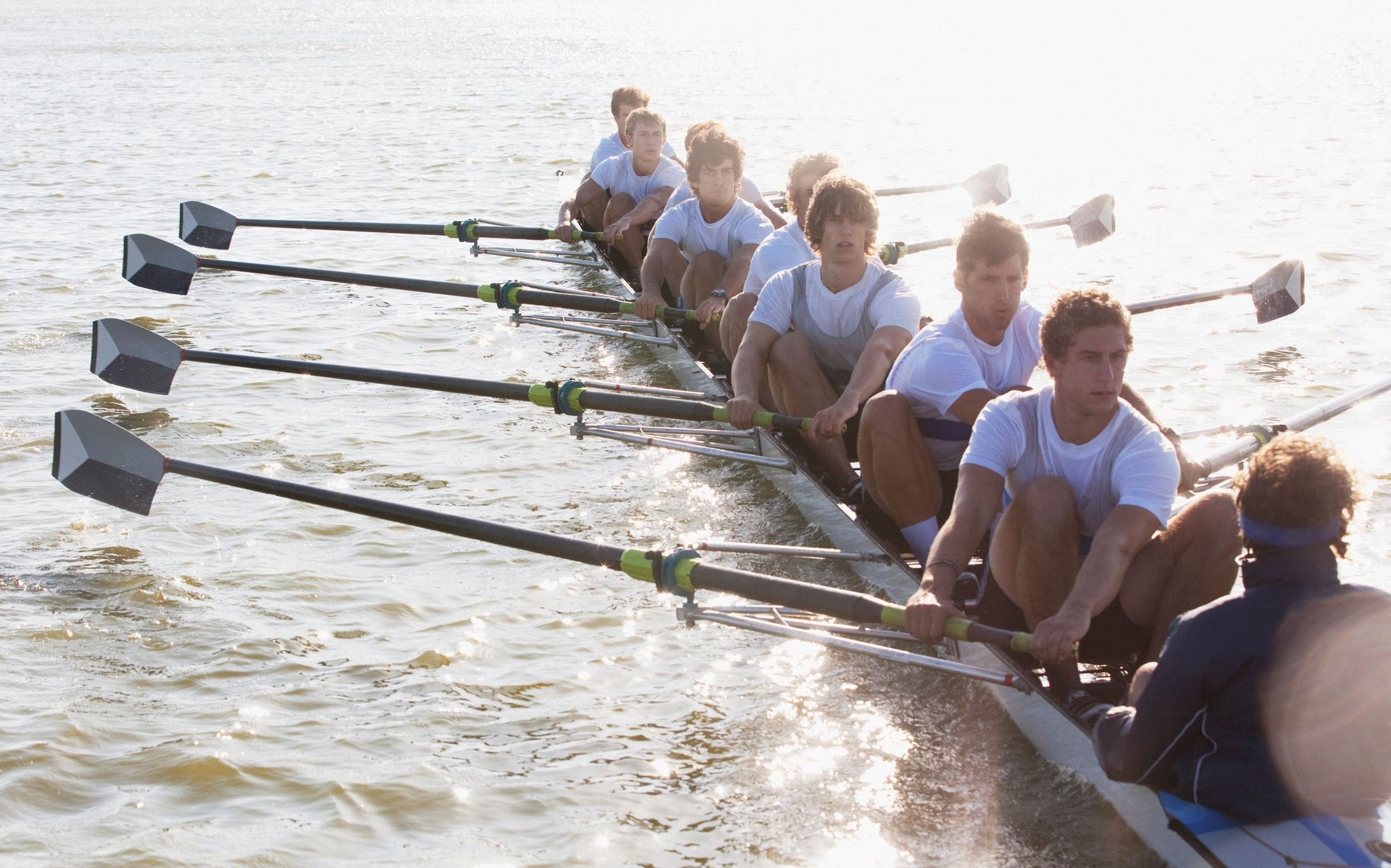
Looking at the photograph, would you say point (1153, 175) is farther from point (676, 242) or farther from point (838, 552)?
point (838, 552)

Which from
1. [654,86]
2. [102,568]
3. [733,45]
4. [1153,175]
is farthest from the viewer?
[733,45]

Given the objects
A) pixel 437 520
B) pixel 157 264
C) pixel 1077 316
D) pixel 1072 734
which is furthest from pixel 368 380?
pixel 157 264

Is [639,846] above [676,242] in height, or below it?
below

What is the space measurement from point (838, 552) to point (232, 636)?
245 centimetres

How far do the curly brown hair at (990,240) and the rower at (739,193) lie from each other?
3307mm

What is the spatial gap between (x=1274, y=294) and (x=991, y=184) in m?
4.24

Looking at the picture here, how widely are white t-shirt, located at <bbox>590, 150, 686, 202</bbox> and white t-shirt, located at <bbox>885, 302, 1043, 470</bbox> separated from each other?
5.86 meters

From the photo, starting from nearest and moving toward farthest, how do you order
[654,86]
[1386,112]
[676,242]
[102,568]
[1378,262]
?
[102,568]
[676,242]
[1378,262]
[1386,112]
[654,86]

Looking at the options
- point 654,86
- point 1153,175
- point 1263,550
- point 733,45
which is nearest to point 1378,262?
point 1153,175

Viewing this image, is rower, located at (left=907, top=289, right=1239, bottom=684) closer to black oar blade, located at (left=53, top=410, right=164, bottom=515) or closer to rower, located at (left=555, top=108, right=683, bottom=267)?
black oar blade, located at (left=53, top=410, right=164, bottom=515)

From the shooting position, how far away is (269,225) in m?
12.4

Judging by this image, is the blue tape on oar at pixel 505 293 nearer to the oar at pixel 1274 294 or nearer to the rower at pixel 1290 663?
the oar at pixel 1274 294

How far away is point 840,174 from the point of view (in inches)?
225

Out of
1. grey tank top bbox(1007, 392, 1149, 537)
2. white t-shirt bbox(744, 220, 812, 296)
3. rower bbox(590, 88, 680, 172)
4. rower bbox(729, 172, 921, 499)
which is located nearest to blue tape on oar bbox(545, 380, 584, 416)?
rower bbox(729, 172, 921, 499)
